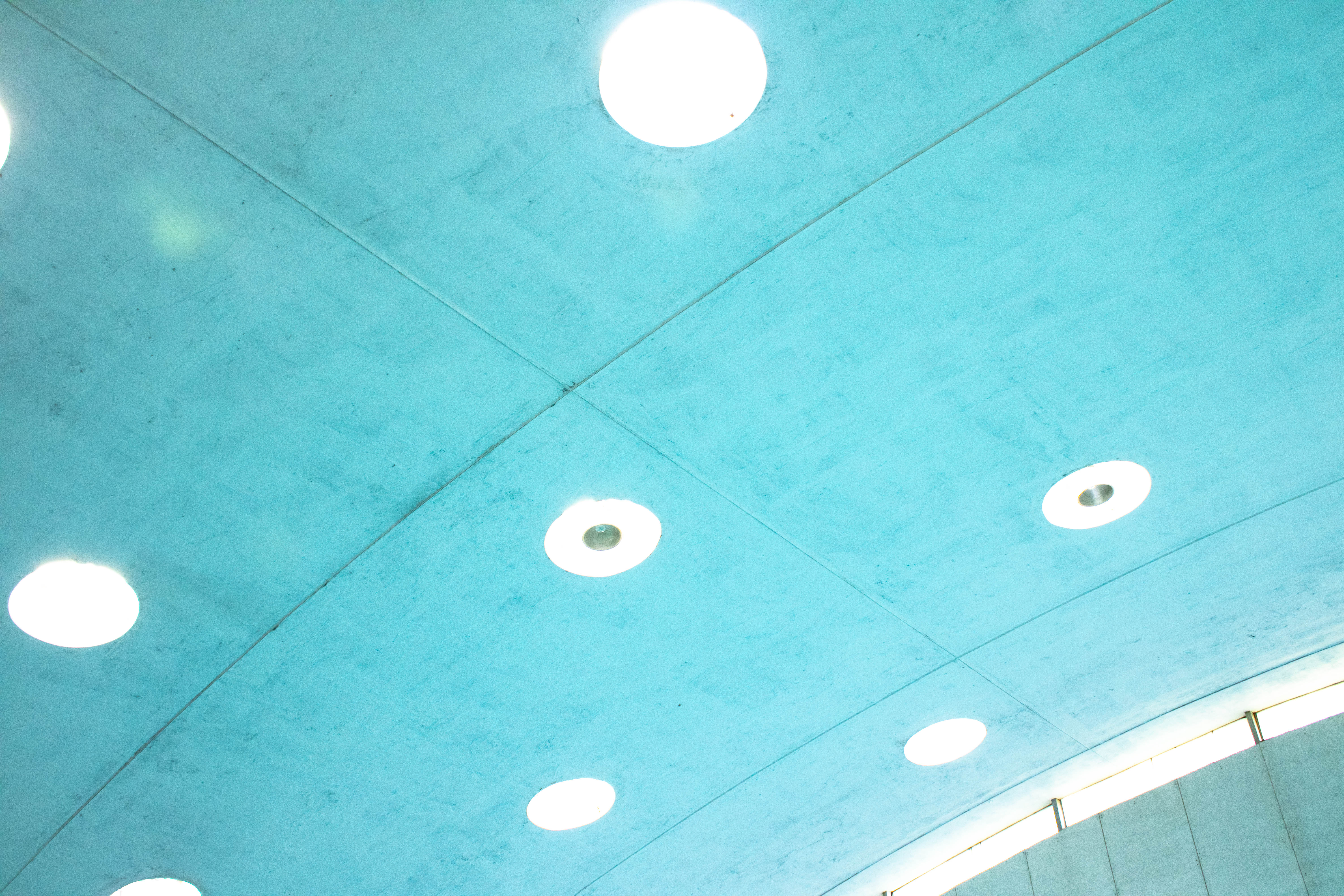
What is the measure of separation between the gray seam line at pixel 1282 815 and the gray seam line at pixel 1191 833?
55.3 inches

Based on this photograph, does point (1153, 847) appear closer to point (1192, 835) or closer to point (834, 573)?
point (1192, 835)

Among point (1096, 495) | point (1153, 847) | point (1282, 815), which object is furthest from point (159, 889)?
point (1282, 815)

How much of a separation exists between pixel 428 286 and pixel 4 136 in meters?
3.62

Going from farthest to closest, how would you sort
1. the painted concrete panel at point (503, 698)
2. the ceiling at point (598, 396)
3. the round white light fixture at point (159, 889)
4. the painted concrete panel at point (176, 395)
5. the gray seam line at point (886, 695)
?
the round white light fixture at point (159, 889), the gray seam line at point (886, 695), the painted concrete panel at point (503, 698), the ceiling at point (598, 396), the painted concrete panel at point (176, 395)

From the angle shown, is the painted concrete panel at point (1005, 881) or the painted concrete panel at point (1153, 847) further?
the painted concrete panel at point (1005, 881)

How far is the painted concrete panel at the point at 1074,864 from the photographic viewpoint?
776 inches

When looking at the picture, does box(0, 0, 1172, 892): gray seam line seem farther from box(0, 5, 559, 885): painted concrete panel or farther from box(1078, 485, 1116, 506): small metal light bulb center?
box(1078, 485, 1116, 506): small metal light bulb center

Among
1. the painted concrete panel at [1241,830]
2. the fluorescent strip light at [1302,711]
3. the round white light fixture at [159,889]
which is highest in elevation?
the fluorescent strip light at [1302,711]

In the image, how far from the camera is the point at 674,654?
14875 millimetres

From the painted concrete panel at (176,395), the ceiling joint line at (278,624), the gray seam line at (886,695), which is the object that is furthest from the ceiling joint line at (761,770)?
the painted concrete panel at (176,395)

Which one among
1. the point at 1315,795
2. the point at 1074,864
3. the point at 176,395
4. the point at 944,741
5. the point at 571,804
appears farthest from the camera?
the point at 1074,864

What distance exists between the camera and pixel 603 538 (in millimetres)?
13227

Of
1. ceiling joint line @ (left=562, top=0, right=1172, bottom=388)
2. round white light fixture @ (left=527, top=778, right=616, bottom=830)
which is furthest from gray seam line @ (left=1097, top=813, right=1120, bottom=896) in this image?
ceiling joint line @ (left=562, top=0, right=1172, bottom=388)

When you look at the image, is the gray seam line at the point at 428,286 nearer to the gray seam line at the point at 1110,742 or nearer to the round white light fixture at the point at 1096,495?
the round white light fixture at the point at 1096,495
